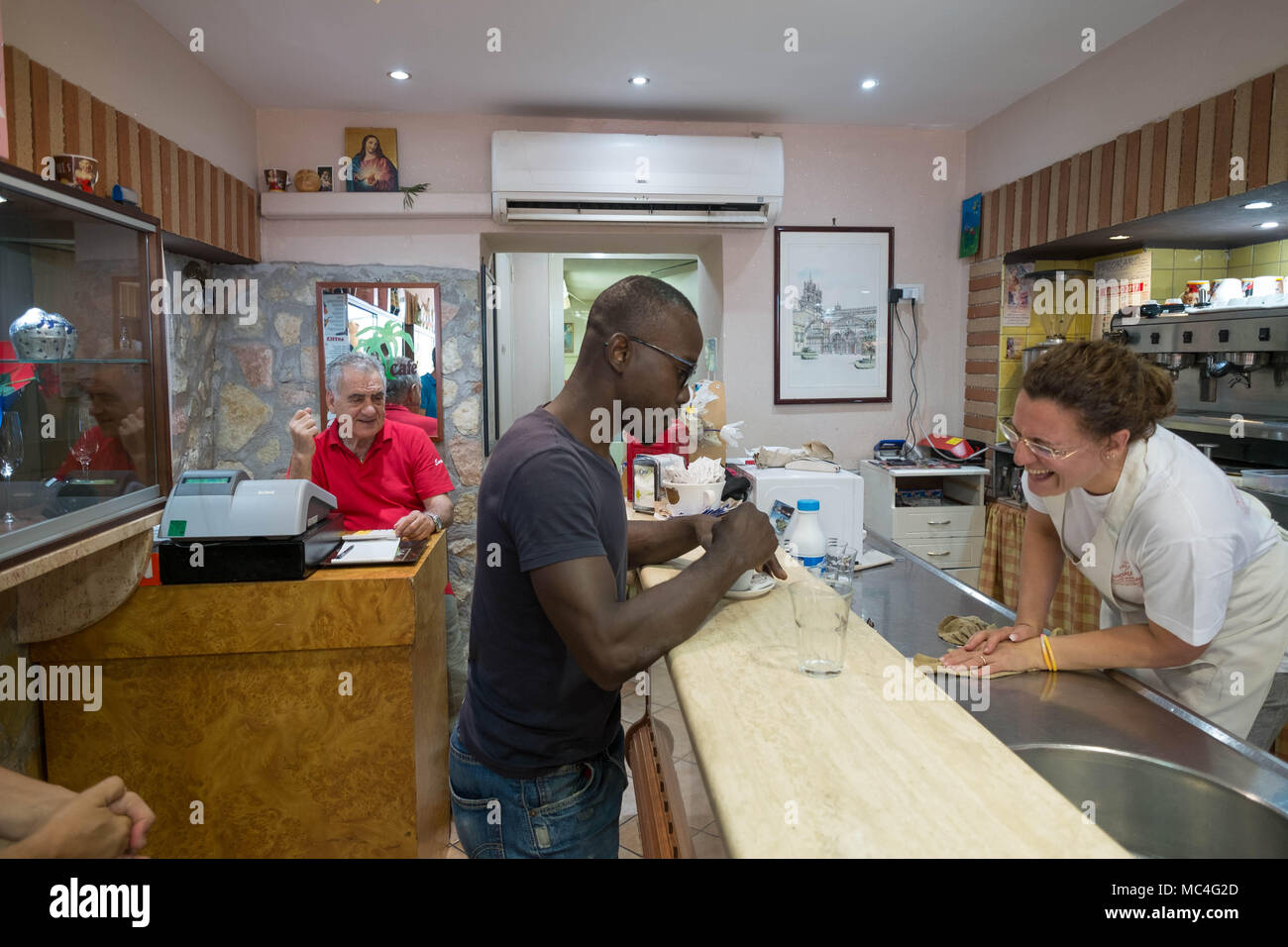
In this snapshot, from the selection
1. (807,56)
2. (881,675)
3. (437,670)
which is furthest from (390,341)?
(881,675)

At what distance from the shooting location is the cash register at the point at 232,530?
2.04 meters

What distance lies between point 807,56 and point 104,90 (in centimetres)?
289

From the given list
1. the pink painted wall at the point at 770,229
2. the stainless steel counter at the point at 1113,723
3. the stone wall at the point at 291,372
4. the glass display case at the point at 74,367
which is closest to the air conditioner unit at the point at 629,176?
the pink painted wall at the point at 770,229

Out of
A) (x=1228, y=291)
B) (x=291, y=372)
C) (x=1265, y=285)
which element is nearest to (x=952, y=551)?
(x=1228, y=291)

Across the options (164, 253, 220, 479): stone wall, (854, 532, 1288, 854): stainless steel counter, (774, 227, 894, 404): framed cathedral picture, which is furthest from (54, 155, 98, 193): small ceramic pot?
(774, 227, 894, 404): framed cathedral picture

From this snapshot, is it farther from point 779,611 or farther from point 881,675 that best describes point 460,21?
point 881,675

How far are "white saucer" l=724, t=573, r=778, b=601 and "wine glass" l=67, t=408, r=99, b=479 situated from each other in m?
1.57

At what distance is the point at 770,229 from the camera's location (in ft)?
15.0

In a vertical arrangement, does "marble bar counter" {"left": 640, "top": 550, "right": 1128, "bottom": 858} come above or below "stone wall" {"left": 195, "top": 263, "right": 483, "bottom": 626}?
below

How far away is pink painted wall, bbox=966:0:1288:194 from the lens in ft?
9.20

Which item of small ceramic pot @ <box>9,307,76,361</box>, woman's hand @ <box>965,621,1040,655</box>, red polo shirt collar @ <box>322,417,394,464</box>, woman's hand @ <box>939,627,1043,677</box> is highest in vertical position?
small ceramic pot @ <box>9,307,76,361</box>

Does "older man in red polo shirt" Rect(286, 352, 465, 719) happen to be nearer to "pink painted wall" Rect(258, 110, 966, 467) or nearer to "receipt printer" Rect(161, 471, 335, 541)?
"receipt printer" Rect(161, 471, 335, 541)
